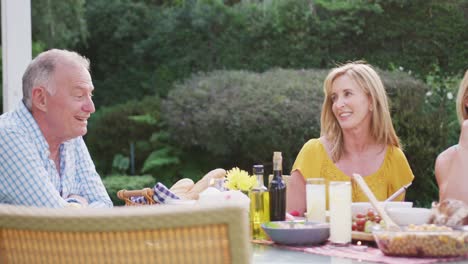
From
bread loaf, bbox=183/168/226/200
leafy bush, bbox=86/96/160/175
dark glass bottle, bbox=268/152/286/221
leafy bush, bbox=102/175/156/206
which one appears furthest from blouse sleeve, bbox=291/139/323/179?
leafy bush, bbox=86/96/160/175

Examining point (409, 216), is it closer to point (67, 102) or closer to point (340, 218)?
point (340, 218)

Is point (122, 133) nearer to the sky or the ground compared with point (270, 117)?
nearer to the ground

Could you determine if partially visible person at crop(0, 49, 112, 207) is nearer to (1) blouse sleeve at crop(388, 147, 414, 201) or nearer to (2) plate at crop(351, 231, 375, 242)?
(2) plate at crop(351, 231, 375, 242)

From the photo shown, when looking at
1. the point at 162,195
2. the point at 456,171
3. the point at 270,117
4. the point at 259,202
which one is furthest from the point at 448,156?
the point at 270,117

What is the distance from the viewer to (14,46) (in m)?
4.43

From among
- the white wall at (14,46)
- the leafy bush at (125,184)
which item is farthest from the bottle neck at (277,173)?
the leafy bush at (125,184)

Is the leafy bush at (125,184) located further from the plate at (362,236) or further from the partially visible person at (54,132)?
the plate at (362,236)

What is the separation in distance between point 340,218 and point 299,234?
0.38 ft

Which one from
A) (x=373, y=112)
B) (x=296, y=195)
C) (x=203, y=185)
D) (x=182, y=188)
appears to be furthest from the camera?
(x=373, y=112)

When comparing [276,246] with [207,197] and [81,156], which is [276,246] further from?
[81,156]

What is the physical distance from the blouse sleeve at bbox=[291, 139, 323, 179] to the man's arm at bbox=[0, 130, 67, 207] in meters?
1.06

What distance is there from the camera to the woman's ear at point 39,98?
8.63 ft

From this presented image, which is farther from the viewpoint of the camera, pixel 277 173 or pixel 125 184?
pixel 125 184

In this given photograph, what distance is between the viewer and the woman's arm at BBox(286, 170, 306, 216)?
3.01m
